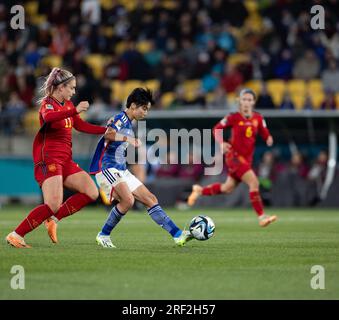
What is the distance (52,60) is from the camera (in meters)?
28.1

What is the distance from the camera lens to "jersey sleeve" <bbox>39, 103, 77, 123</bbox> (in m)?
10.7

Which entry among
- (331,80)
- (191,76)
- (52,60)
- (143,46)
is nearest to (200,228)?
(331,80)

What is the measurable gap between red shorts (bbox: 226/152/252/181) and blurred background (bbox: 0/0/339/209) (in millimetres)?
6861

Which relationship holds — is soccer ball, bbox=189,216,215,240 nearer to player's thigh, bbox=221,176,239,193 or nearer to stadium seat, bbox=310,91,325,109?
player's thigh, bbox=221,176,239,193

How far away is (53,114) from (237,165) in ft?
19.9

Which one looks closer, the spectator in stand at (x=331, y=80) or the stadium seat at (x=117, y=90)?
the spectator in stand at (x=331, y=80)

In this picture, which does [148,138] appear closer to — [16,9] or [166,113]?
[166,113]

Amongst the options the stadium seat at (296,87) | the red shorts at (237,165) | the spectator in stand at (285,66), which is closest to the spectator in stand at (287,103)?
the stadium seat at (296,87)

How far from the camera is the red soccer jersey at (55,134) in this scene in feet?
36.8

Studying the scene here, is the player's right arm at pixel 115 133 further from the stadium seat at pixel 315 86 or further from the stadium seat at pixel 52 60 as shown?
the stadium seat at pixel 52 60

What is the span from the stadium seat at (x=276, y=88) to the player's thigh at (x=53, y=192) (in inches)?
574

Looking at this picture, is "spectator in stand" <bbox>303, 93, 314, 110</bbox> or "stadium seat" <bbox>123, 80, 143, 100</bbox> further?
"stadium seat" <bbox>123, 80, 143, 100</bbox>

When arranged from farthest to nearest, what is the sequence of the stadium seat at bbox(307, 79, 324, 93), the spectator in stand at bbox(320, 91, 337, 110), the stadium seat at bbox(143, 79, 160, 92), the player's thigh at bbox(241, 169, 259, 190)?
the stadium seat at bbox(143, 79, 160, 92), the stadium seat at bbox(307, 79, 324, 93), the spectator in stand at bbox(320, 91, 337, 110), the player's thigh at bbox(241, 169, 259, 190)

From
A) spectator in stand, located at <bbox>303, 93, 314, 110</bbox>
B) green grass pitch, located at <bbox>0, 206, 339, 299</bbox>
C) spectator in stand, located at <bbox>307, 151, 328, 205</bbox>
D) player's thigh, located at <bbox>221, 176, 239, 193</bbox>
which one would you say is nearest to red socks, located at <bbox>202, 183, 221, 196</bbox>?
player's thigh, located at <bbox>221, 176, 239, 193</bbox>
